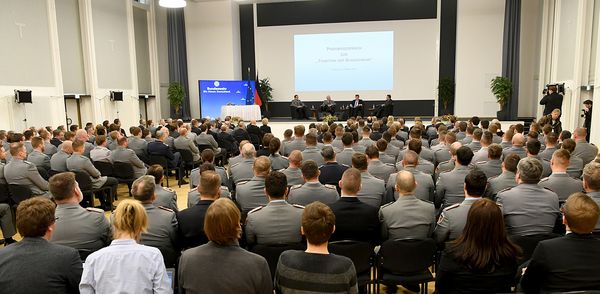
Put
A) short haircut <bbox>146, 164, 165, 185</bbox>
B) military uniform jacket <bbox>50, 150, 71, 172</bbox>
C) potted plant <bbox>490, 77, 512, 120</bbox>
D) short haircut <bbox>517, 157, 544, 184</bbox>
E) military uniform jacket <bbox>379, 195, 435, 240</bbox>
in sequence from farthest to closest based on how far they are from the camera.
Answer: potted plant <bbox>490, 77, 512, 120</bbox>
military uniform jacket <bbox>50, 150, 71, 172</bbox>
short haircut <bbox>146, 164, 165, 185</bbox>
short haircut <bbox>517, 157, 544, 184</bbox>
military uniform jacket <bbox>379, 195, 435, 240</bbox>

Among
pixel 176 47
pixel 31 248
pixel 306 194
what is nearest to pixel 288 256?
pixel 31 248

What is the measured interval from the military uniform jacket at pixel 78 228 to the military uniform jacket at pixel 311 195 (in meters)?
1.61

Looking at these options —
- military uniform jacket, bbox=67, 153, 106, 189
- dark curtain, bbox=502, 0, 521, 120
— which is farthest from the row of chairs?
dark curtain, bbox=502, 0, 521, 120

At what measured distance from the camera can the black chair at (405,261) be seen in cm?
303

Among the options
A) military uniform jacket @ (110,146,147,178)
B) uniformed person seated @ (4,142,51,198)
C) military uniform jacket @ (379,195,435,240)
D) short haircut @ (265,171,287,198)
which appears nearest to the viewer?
short haircut @ (265,171,287,198)

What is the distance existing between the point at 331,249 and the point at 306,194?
1016 mm

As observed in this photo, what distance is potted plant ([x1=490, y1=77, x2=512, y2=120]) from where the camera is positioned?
1644 centimetres

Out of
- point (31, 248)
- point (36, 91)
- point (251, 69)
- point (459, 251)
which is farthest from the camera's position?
point (251, 69)

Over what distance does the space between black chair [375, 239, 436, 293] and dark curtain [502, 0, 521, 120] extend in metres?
15.5

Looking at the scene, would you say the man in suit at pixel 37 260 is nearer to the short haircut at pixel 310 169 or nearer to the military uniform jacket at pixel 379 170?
the short haircut at pixel 310 169

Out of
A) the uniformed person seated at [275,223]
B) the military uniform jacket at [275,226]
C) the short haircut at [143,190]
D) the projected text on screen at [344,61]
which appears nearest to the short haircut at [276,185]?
the uniformed person seated at [275,223]

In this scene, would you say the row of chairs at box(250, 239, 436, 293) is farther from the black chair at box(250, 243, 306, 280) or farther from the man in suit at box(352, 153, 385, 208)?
the man in suit at box(352, 153, 385, 208)

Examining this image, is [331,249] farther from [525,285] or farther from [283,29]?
[283,29]

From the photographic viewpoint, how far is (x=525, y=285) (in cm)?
247
